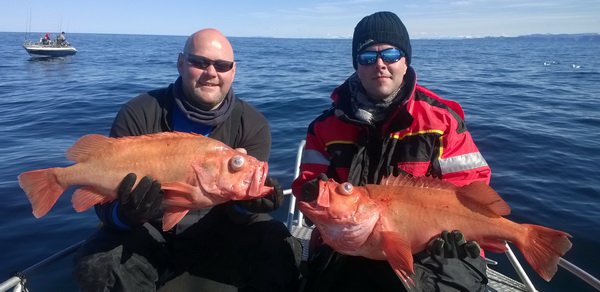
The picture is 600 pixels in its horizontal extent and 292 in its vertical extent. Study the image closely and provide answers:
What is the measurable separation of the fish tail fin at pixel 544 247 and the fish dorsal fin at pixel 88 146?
3535 mm

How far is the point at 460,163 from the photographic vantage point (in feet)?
12.2

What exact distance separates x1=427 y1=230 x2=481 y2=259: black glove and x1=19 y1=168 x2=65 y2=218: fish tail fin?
321 centimetres

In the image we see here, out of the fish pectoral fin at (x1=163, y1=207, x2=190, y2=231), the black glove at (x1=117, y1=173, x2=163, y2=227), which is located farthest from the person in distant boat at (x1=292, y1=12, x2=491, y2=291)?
the black glove at (x1=117, y1=173, x2=163, y2=227)

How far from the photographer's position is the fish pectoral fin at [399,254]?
9.57 feet

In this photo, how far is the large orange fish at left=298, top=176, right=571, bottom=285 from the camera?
2953mm

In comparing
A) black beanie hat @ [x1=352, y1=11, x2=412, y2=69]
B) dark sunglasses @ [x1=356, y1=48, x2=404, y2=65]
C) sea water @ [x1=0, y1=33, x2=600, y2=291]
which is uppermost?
black beanie hat @ [x1=352, y1=11, x2=412, y2=69]

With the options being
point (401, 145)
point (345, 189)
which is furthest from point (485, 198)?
point (345, 189)

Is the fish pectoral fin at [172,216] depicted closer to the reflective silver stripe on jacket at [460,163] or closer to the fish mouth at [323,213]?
the fish mouth at [323,213]

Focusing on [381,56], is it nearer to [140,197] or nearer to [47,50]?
[140,197]

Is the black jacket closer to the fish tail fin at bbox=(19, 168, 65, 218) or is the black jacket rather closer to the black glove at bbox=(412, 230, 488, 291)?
the fish tail fin at bbox=(19, 168, 65, 218)

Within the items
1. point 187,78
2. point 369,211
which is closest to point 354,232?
point 369,211

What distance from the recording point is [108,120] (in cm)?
1387

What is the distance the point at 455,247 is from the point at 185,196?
222 centimetres

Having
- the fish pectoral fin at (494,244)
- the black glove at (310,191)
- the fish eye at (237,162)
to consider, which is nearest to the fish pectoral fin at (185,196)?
the fish eye at (237,162)
